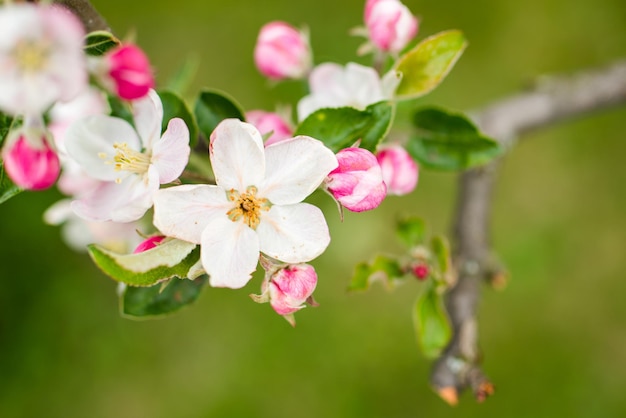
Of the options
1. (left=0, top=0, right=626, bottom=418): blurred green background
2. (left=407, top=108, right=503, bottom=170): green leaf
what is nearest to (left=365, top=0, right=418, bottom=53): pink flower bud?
(left=407, top=108, right=503, bottom=170): green leaf

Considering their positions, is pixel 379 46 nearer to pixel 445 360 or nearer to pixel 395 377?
pixel 445 360

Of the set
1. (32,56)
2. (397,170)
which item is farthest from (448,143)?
(32,56)

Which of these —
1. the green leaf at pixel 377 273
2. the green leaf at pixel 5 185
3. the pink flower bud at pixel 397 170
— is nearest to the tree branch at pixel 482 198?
the green leaf at pixel 377 273

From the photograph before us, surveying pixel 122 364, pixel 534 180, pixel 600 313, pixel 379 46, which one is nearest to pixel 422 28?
pixel 534 180

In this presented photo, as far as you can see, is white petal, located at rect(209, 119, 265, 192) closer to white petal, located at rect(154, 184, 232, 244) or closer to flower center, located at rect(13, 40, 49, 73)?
white petal, located at rect(154, 184, 232, 244)

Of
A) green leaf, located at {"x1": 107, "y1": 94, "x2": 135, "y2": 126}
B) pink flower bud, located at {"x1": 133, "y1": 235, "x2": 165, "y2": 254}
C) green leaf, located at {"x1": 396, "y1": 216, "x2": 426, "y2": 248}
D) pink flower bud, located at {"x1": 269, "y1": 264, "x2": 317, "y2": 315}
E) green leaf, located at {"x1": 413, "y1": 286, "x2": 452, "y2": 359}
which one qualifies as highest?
green leaf, located at {"x1": 107, "y1": 94, "x2": 135, "y2": 126}
